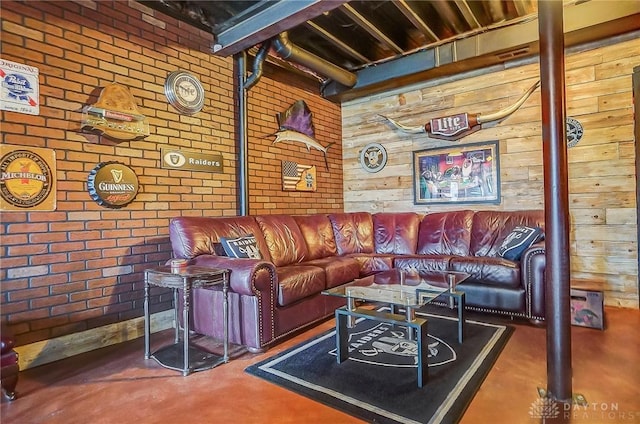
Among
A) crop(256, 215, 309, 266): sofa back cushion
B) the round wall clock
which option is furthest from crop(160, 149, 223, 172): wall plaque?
crop(256, 215, 309, 266): sofa back cushion

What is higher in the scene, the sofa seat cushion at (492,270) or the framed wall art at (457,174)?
the framed wall art at (457,174)

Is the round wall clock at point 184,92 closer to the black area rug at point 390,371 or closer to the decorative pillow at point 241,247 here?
the decorative pillow at point 241,247

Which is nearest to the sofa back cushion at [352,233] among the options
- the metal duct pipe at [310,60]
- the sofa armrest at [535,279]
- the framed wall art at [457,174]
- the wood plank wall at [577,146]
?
the wood plank wall at [577,146]

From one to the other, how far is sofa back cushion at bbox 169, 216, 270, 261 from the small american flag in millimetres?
1230

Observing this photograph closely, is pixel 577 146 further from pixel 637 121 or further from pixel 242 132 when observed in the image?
pixel 242 132

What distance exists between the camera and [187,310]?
219 centimetres

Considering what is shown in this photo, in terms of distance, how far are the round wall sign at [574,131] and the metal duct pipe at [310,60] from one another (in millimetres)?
2424

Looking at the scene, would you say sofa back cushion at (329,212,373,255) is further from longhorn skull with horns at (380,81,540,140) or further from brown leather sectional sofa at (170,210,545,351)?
longhorn skull with horns at (380,81,540,140)

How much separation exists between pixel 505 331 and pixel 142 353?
2722 mm

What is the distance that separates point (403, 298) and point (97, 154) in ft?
8.05

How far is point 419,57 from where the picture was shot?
397cm

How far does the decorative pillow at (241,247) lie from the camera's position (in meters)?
2.91

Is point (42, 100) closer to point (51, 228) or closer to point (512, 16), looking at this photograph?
point (51, 228)

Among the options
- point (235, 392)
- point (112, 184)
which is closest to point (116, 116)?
point (112, 184)
